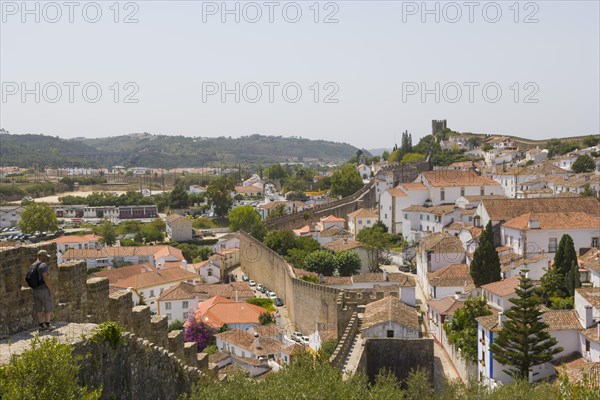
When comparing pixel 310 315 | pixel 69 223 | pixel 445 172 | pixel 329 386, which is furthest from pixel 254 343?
pixel 69 223

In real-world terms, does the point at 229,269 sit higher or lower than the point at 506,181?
lower

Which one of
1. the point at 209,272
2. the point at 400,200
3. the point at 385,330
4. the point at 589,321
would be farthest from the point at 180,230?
the point at 589,321

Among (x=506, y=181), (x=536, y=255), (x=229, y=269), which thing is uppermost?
(x=506, y=181)

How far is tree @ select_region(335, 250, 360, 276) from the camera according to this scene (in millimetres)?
34188

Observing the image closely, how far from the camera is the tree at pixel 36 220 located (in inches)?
2419

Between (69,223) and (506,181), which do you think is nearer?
(506,181)

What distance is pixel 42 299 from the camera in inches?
266

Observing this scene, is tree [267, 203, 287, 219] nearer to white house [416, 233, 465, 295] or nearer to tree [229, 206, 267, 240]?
tree [229, 206, 267, 240]

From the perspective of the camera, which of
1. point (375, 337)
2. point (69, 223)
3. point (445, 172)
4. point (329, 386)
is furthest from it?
point (69, 223)

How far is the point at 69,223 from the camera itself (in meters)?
75.2

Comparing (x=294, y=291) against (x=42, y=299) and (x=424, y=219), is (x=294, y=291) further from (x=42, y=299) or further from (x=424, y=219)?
(x=42, y=299)

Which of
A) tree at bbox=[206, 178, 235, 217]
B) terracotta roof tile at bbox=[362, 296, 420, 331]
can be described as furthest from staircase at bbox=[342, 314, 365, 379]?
→ tree at bbox=[206, 178, 235, 217]

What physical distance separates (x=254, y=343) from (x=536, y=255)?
1262 centimetres

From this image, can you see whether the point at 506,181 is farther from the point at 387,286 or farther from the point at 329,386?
the point at 329,386
